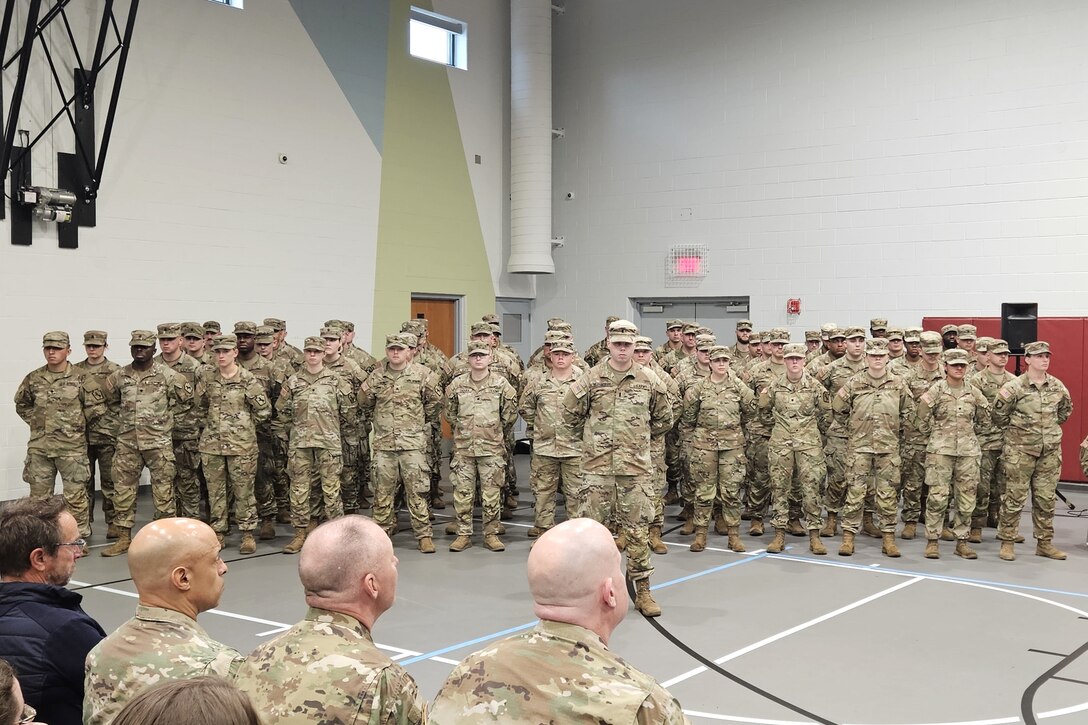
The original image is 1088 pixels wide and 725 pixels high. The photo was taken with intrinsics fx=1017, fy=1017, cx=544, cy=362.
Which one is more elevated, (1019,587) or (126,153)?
(126,153)

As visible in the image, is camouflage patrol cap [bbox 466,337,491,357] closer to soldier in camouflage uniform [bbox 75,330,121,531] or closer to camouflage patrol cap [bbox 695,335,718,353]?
camouflage patrol cap [bbox 695,335,718,353]

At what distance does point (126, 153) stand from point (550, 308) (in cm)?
741

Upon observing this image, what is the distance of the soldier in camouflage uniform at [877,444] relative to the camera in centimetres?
881

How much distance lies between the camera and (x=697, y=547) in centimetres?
910

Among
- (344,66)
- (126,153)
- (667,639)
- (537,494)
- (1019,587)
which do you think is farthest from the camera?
(344,66)

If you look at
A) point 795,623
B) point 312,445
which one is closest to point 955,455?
point 795,623

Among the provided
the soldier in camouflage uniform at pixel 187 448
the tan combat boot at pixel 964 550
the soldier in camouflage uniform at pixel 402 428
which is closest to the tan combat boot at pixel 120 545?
the soldier in camouflage uniform at pixel 187 448

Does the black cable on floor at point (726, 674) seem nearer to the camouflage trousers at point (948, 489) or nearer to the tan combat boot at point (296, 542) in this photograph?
the camouflage trousers at point (948, 489)

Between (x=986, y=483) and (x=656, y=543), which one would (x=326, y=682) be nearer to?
(x=656, y=543)

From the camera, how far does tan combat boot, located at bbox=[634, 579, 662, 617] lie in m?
6.95

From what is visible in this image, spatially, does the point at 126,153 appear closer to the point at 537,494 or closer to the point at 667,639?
the point at 537,494

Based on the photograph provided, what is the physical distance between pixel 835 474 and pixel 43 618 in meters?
8.17

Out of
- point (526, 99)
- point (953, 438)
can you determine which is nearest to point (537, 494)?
point (953, 438)

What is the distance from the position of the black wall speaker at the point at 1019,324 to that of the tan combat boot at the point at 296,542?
26.7ft
